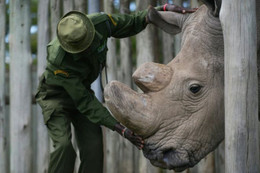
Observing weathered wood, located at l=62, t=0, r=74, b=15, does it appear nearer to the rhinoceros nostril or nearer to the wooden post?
the rhinoceros nostril

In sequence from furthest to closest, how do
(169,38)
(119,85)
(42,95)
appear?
(169,38), (42,95), (119,85)

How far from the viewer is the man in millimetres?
4234

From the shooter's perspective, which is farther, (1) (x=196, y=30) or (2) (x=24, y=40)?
(2) (x=24, y=40)

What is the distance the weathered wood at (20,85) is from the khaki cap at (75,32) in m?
1.86

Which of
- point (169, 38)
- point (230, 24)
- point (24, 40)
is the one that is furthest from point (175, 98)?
point (24, 40)

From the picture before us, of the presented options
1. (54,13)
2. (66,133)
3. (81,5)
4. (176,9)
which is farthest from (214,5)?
(54,13)

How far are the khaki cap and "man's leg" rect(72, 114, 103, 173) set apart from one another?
0.86 meters

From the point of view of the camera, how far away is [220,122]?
13.2ft

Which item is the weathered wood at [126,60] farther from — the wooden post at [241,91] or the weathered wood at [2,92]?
the wooden post at [241,91]

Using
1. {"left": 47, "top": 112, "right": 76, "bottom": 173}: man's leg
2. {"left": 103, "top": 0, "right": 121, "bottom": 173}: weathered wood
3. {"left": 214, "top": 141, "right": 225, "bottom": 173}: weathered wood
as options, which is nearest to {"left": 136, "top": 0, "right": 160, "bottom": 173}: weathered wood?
{"left": 103, "top": 0, "right": 121, "bottom": 173}: weathered wood

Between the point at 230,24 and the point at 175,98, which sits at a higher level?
the point at 230,24

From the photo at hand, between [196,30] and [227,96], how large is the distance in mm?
867

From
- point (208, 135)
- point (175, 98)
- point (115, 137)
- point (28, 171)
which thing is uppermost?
point (175, 98)

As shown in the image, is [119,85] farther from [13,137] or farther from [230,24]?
[13,137]
